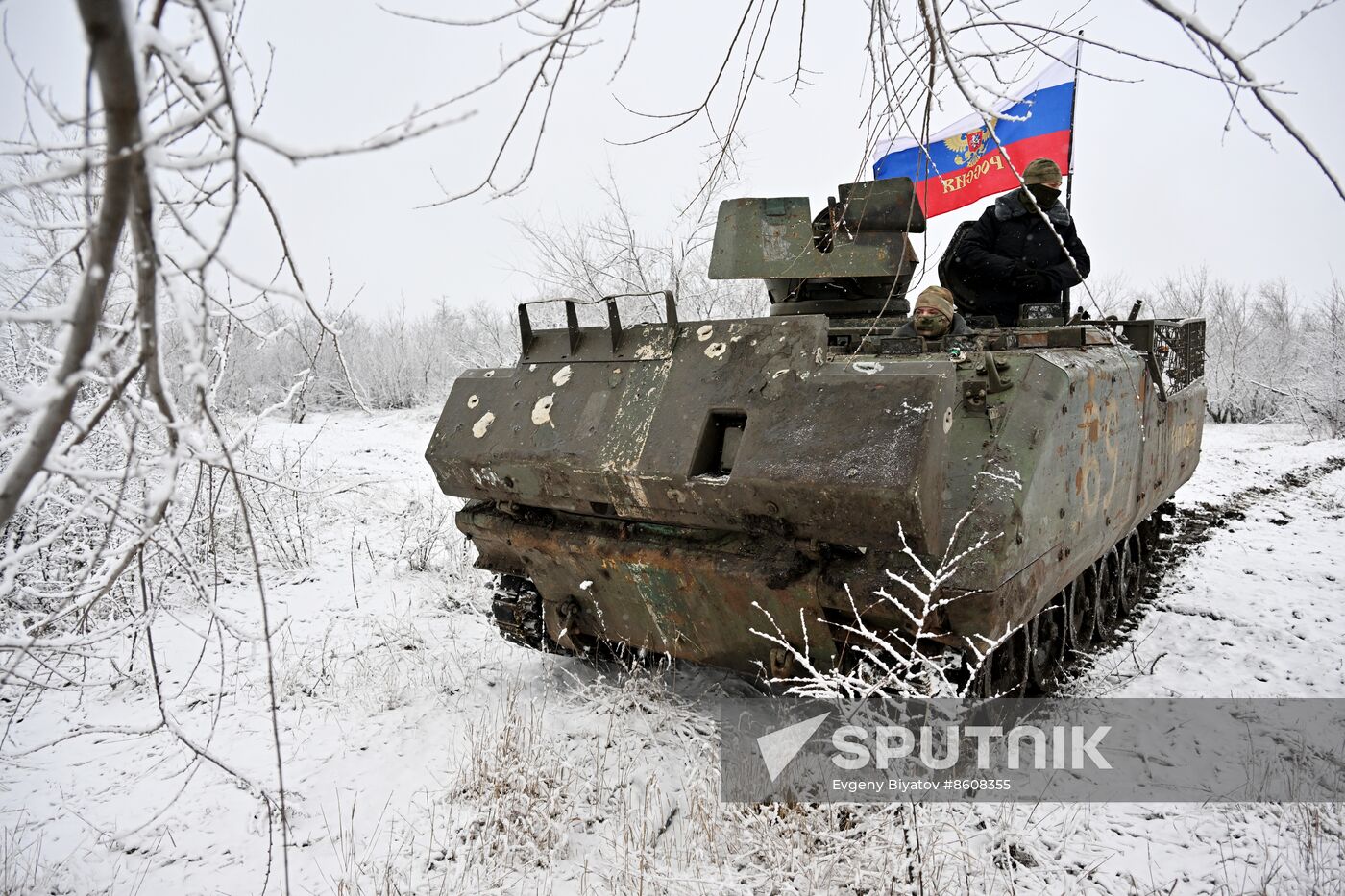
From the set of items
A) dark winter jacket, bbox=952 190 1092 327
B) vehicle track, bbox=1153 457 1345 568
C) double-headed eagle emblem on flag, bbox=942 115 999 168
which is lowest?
vehicle track, bbox=1153 457 1345 568

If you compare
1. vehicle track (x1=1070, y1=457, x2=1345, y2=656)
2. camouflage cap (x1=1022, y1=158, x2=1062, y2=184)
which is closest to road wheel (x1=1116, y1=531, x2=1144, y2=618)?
vehicle track (x1=1070, y1=457, x2=1345, y2=656)

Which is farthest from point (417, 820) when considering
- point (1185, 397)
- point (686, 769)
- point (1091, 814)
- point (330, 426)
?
point (330, 426)

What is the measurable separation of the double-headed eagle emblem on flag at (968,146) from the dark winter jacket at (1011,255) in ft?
6.32

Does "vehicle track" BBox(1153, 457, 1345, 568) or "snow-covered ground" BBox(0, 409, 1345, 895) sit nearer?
"snow-covered ground" BBox(0, 409, 1345, 895)

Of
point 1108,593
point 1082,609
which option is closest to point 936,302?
point 1082,609

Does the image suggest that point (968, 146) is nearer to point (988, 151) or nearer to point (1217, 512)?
point (988, 151)

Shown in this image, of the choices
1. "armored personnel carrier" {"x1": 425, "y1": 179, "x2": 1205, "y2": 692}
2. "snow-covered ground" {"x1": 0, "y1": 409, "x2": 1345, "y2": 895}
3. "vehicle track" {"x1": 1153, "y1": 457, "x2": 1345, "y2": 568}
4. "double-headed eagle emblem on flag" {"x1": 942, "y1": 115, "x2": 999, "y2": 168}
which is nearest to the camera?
"snow-covered ground" {"x1": 0, "y1": 409, "x2": 1345, "y2": 895}

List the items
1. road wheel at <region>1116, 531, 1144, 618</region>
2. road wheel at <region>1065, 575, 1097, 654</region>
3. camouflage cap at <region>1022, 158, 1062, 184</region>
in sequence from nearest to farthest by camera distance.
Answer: road wheel at <region>1065, 575, 1097, 654</region>, camouflage cap at <region>1022, 158, 1062, 184</region>, road wheel at <region>1116, 531, 1144, 618</region>

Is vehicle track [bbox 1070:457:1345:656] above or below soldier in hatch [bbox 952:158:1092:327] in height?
below

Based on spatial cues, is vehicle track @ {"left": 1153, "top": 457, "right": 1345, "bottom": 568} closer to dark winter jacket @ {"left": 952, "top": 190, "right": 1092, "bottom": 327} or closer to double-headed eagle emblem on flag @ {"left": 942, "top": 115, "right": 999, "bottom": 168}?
dark winter jacket @ {"left": 952, "top": 190, "right": 1092, "bottom": 327}

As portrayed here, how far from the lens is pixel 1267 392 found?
20188mm

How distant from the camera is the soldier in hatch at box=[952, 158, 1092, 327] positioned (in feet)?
18.0

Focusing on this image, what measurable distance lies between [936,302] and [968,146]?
3999mm

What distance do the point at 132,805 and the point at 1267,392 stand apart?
2315cm
